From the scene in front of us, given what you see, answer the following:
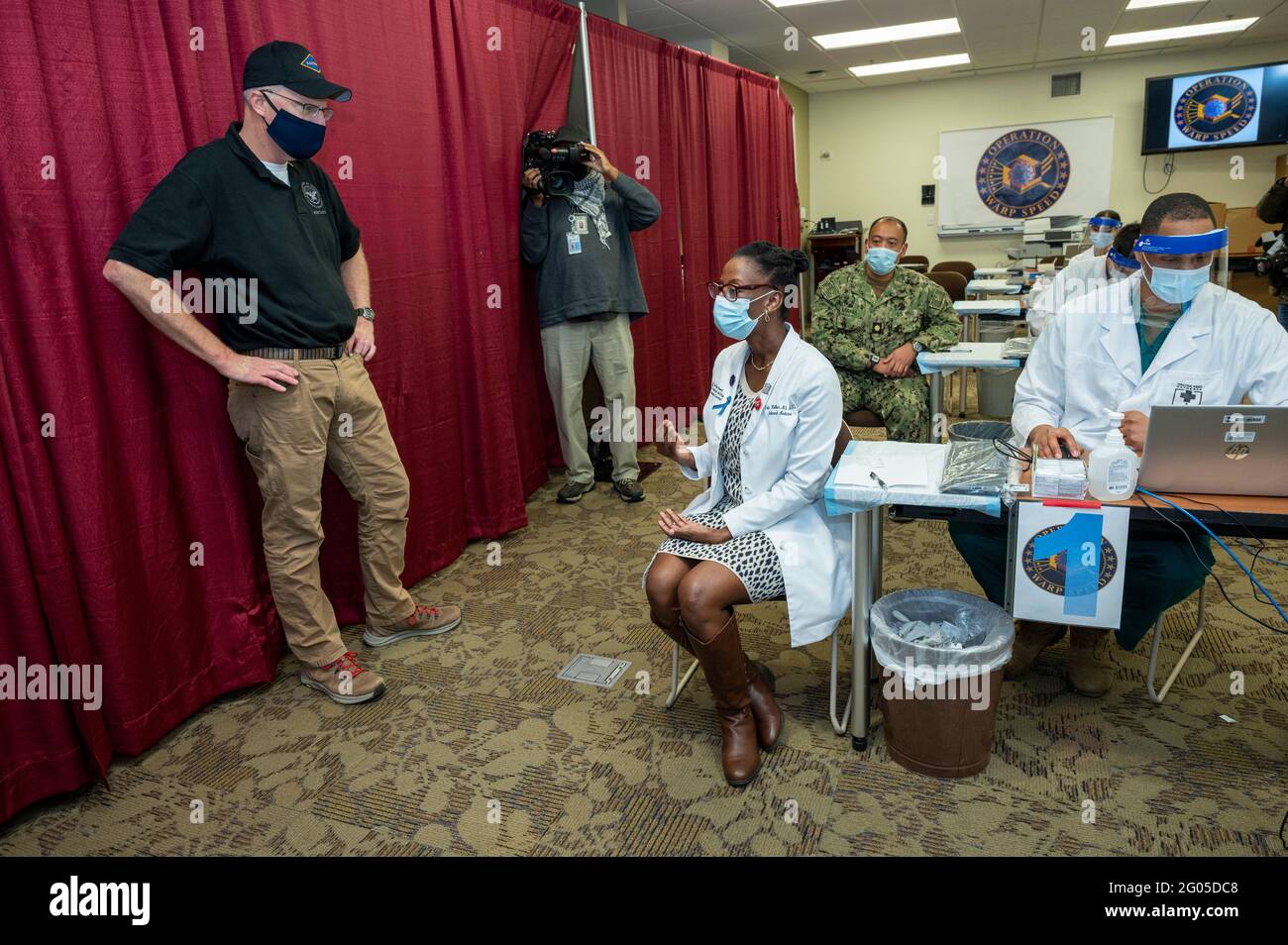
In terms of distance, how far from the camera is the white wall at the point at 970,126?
8820mm

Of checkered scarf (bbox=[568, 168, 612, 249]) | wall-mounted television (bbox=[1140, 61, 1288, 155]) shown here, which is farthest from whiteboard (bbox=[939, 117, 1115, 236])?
checkered scarf (bbox=[568, 168, 612, 249])

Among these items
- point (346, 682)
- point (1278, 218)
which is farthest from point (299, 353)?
point (1278, 218)

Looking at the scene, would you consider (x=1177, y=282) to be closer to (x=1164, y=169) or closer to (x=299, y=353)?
(x=299, y=353)

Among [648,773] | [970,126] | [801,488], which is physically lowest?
[648,773]

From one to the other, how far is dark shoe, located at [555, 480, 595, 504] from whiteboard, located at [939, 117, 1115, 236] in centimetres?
760

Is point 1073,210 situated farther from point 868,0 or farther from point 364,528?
point 364,528

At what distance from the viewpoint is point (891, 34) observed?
24.0ft

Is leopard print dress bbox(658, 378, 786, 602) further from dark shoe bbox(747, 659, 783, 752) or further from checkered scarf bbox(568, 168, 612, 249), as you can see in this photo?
checkered scarf bbox(568, 168, 612, 249)

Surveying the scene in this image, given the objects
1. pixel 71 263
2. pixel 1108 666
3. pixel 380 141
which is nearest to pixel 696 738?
pixel 1108 666

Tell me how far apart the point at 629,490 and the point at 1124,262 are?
7.68ft

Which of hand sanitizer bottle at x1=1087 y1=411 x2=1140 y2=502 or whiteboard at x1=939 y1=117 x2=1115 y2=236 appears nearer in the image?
hand sanitizer bottle at x1=1087 y1=411 x2=1140 y2=502

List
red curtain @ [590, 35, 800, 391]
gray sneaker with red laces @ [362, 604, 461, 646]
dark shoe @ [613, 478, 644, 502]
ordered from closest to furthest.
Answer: gray sneaker with red laces @ [362, 604, 461, 646] → dark shoe @ [613, 478, 644, 502] → red curtain @ [590, 35, 800, 391]

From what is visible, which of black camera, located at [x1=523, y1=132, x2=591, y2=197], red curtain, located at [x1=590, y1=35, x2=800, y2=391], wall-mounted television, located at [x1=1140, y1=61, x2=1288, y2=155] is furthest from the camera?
wall-mounted television, located at [x1=1140, y1=61, x2=1288, y2=155]

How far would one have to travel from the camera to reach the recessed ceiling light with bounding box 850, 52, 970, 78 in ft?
27.8
